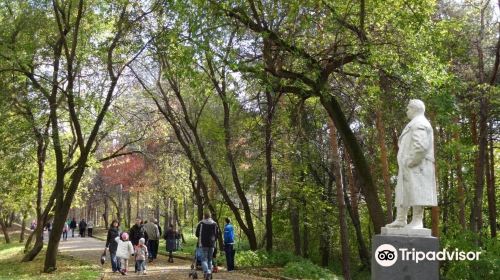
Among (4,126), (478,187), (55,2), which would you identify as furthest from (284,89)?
(4,126)

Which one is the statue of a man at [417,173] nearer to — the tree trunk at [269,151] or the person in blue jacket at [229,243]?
the person in blue jacket at [229,243]

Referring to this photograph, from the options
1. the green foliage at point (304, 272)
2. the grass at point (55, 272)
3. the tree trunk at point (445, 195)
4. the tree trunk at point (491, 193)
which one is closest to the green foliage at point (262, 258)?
the green foliage at point (304, 272)

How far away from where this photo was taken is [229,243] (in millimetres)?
16344

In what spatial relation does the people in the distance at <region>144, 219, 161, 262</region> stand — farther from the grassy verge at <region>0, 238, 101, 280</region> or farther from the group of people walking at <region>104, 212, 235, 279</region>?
the grassy verge at <region>0, 238, 101, 280</region>

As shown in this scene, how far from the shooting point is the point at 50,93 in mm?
18938

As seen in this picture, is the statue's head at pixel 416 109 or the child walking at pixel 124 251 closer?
the statue's head at pixel 416 109

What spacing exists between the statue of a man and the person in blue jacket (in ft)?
28.5

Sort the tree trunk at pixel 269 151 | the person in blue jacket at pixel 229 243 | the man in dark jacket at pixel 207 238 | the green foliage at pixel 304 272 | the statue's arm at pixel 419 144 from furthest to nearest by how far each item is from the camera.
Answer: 1. the tree trunk at pixel 269 151
2. the person in blue jacket at pixel 229 243
3. the green foliage at pixel 304 272
4. the man in dark jacket at pixel 207 238
5. the statue's arm at pixel 419 144

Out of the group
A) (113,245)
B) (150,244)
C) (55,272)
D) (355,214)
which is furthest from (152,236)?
(355,214)

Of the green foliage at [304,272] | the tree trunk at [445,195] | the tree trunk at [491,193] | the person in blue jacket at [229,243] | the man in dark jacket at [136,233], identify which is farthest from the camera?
the tree trunk at [445,195]

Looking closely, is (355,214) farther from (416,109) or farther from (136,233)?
(416,109)

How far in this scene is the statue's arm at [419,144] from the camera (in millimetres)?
7855

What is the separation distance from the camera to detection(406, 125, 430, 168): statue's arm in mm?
7855

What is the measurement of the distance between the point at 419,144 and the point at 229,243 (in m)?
9.59
